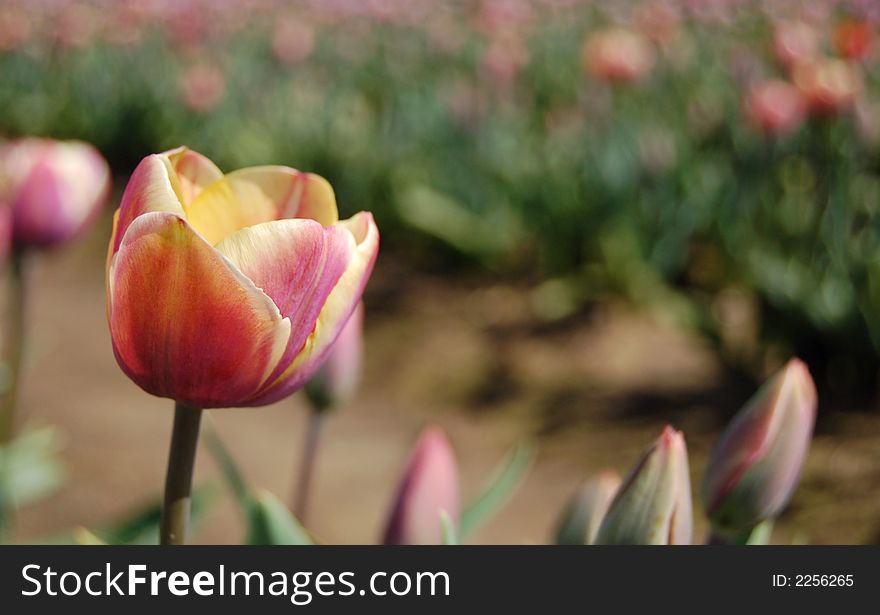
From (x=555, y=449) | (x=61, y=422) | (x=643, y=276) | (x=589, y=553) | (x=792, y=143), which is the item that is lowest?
(x=589, y=553)

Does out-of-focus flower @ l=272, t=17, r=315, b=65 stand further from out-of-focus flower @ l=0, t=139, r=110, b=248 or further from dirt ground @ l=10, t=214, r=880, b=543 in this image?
out-of-focus flower @ l=0, t=139, r=110, b=248

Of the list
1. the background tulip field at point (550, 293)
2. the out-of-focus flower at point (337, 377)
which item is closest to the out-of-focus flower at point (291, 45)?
the background tulip field at point (550, 293)

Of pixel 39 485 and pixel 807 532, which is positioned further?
pixel 807 532

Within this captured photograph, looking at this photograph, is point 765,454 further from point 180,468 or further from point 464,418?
point 464,418

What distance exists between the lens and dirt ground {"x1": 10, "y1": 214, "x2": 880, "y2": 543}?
2385 mm

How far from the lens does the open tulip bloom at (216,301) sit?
51cm

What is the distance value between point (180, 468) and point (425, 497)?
0.25 metres

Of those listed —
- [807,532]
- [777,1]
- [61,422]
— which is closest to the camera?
[807,532]

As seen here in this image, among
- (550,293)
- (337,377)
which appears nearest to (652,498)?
(337,377)

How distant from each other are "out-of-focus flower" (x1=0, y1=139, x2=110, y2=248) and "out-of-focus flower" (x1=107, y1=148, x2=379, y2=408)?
75cm

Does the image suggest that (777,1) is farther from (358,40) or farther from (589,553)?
(589,553)

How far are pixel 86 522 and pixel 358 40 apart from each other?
18.2ft

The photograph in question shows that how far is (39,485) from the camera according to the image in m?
1.58

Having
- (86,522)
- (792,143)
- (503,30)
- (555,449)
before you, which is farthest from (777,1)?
(86,522)
